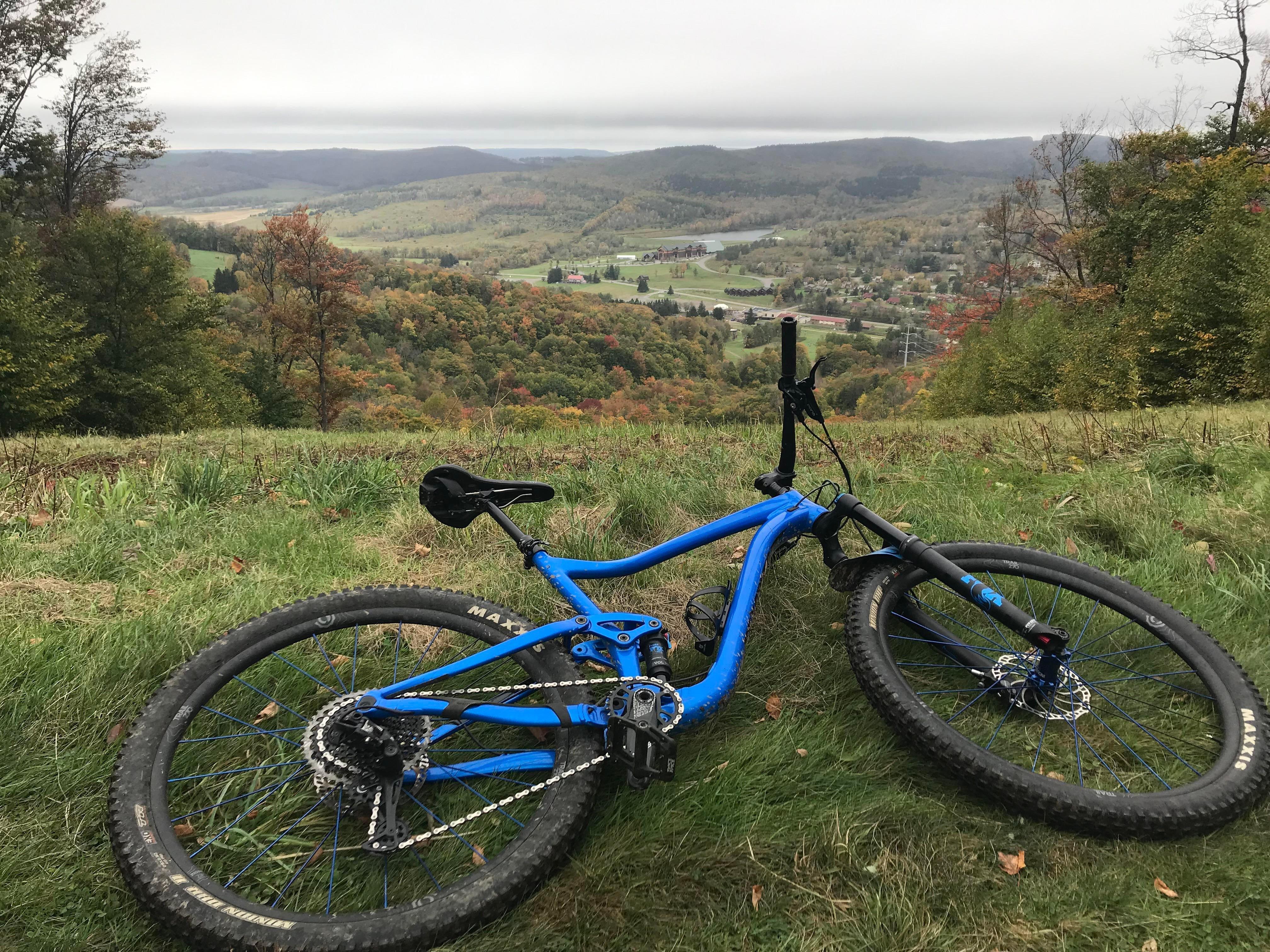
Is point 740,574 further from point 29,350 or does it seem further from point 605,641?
point 29,350

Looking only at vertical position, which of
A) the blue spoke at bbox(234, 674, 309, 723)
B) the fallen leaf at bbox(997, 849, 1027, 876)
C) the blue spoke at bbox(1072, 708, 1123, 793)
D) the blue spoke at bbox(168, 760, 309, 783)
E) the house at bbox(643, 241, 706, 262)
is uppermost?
the house at bbox(643, 241, 706, 262)

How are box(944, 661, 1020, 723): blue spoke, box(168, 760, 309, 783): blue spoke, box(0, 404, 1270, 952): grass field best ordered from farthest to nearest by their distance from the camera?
1. box(944, 661, 1020, 723): blue spoke
2. box(168, 760, 309, 783): blue spoke
3. box(0, 404, 1270, 952): grass field

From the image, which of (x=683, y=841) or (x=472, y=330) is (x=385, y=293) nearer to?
(x=472, y=330)

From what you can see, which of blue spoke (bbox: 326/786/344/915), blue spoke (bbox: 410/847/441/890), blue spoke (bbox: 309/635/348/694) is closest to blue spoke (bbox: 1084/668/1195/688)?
blue spoke (bbox: 410/847/441/890)

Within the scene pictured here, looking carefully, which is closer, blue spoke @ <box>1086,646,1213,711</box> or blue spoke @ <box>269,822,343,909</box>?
blue spoke @ <box>269,822,343,909</box>

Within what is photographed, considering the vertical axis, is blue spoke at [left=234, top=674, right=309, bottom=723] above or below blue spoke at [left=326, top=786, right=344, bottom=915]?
above

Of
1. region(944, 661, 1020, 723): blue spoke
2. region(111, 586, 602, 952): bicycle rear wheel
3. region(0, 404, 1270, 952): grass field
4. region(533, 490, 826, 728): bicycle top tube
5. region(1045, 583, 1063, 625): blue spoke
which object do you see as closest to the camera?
region(111, 586, 602, 952): bicycle rear wheel

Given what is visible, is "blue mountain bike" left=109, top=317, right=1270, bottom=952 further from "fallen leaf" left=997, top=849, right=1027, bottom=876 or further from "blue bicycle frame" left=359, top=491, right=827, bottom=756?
"fallen leaf" left=997, top=849, right=1027, bottom=876

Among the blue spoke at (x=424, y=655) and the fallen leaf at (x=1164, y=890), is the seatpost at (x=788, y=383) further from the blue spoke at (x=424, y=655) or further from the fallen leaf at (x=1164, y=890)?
the fallen leaf at (x=1164, y=890)
